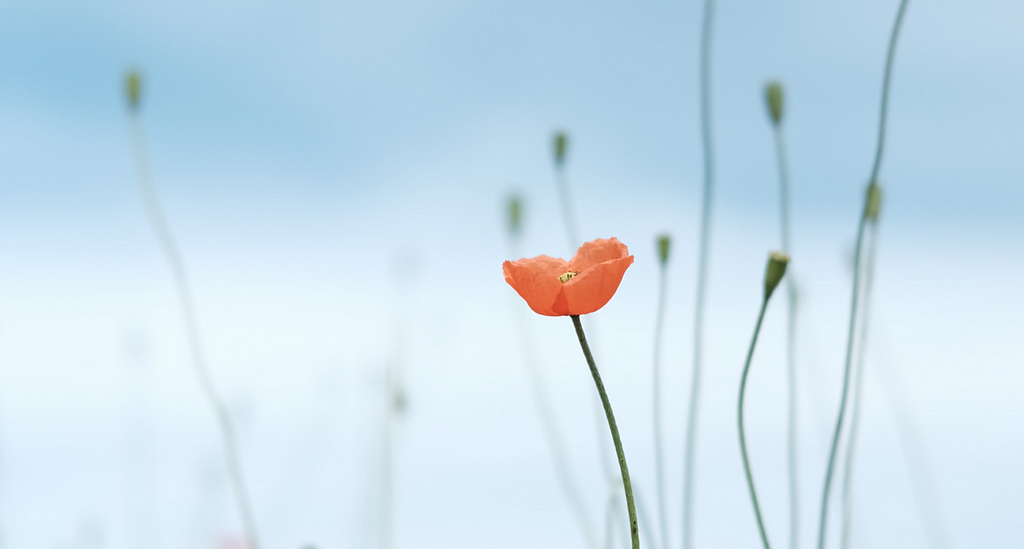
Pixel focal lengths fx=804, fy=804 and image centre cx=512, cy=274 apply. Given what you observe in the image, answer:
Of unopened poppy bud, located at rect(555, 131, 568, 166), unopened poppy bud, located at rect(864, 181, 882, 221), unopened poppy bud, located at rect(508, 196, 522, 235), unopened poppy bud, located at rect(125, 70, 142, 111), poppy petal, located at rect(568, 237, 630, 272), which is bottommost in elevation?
poppy petal, located at rect(568, 237, 630, 272)

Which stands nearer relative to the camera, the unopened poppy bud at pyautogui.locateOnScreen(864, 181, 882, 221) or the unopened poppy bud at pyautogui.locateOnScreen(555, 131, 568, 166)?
the unopened poppy bud at pyautogui.locateOnScreen(864, 181, 882, 221)

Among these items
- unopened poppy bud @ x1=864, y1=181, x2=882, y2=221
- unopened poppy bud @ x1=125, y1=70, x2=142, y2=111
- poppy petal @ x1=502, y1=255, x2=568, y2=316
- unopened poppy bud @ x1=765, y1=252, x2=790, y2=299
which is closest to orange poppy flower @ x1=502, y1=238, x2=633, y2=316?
poppy petal @ x1=502, y1=255, x2=568, y2=316

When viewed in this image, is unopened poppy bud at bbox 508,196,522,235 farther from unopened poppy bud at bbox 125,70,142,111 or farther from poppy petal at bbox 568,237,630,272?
unopened poppy bud at bbox 125,70,142,111

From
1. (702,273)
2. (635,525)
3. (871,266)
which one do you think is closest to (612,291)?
(635,525)

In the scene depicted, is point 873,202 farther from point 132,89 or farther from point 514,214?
point 132,89

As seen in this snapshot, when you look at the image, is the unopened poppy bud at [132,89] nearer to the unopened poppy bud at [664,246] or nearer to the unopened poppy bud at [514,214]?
the unopened poppy bud at [514,214]

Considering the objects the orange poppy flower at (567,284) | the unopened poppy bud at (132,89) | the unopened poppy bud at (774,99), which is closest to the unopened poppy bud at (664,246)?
the unopened poppy bud at (774,99)

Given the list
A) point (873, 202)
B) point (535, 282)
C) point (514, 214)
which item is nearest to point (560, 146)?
point (514, 214)
